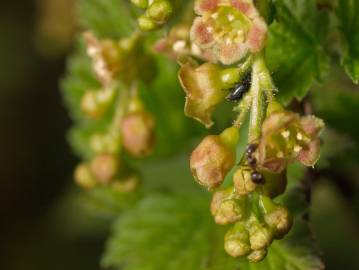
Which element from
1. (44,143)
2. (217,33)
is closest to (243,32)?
(217,33)

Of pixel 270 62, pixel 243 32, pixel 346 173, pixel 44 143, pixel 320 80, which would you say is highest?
pixel 243 32

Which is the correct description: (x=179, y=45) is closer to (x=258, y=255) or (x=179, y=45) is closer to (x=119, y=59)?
(x=119, y=59)

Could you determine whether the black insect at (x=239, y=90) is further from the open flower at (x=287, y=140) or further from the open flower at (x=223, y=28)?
the open flower at (x=287, y=140)

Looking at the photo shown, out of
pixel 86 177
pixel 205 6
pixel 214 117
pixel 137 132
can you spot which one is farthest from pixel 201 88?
pixel 214 117

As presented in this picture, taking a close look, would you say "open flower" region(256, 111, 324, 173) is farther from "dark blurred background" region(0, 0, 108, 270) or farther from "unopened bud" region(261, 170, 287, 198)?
"dark blurred background" region(0, 0, 108, 270)

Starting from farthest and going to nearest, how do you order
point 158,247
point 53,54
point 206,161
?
point 53,54 → point 158,247 → point 206,161

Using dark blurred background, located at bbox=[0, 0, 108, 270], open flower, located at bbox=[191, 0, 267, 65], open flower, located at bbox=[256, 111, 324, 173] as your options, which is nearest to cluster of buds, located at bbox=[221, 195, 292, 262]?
open flower, located at bbox=[256, 111, 324, 173]

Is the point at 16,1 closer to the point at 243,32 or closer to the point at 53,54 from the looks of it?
the point at 53,54

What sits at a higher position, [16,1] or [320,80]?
[320,80]
